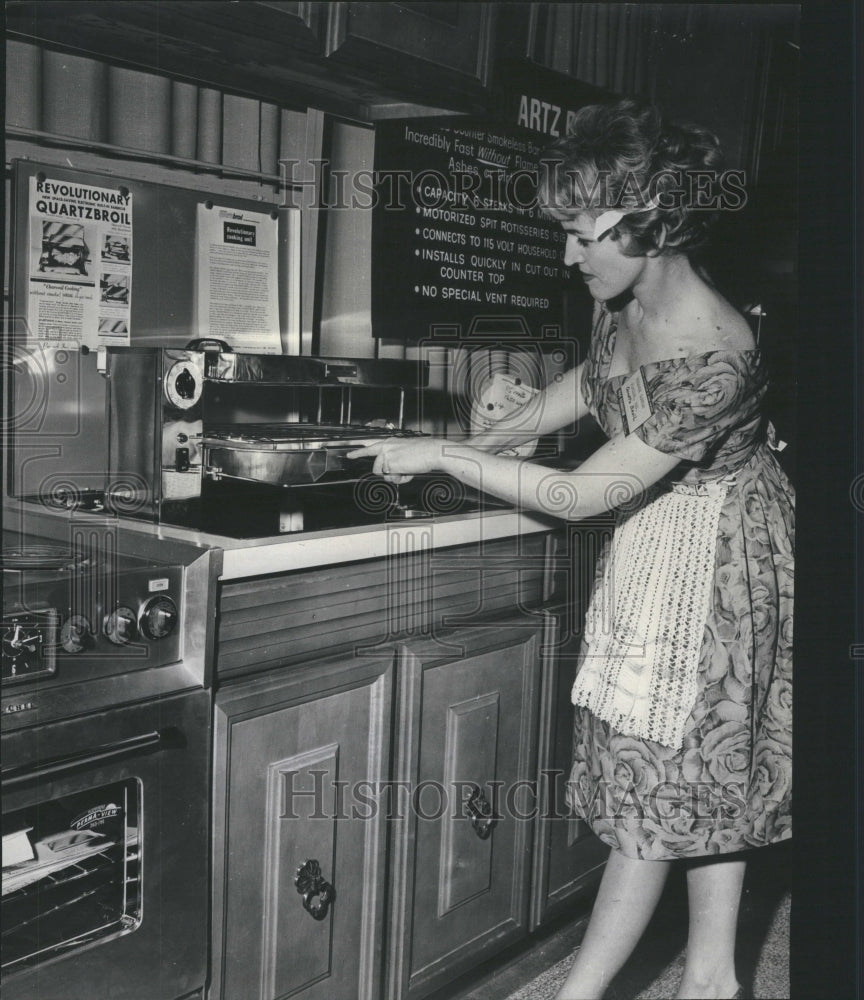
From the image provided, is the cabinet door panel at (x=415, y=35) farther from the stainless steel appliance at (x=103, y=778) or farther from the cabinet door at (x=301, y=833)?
the cabinet door at (x=301, y=833)

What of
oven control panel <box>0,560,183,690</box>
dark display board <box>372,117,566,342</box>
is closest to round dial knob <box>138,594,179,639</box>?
oven control panel <box>0,560,183,690</box>

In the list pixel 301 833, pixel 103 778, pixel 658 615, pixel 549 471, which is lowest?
pixel 301 833

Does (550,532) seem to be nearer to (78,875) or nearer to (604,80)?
(78,875)

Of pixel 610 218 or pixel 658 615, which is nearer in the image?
pixel 610 218

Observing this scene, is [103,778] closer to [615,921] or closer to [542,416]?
[615,921]

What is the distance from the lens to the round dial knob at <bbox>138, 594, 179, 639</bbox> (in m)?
1.48

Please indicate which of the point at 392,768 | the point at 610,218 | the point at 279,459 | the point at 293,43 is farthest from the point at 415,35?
the point at 392,768

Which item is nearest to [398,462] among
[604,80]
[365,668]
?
[365,668]

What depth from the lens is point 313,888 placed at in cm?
179

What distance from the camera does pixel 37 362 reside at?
203 cm

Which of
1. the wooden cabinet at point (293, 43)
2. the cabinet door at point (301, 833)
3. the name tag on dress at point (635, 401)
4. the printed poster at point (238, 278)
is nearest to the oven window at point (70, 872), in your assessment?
the cabinet door at point (301, 833)

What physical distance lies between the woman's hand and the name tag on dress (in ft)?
1.12

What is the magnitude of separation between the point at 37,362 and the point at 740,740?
1.57m

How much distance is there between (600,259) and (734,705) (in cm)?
86
